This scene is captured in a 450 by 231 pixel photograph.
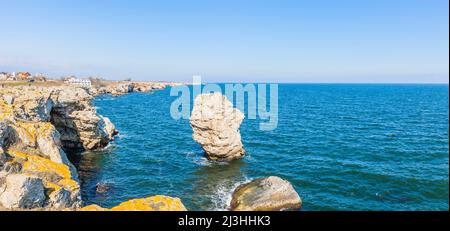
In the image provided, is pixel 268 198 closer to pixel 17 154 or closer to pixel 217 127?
pixel 217 127

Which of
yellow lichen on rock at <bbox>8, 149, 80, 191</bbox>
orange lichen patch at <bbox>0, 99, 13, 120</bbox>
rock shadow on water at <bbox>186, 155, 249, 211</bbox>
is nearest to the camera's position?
yellow lichen on rock at <bbox>8, 149, 80, 191</bbox>

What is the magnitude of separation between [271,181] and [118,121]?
62.2m

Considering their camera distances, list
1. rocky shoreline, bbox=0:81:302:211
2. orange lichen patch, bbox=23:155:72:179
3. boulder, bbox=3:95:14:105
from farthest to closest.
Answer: boulder, bbox=3:95:14:105
orange lichen patch, bbox=23:155:72:179
rocky shoreline, bbox=0:81:302:211

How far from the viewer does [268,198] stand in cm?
3334

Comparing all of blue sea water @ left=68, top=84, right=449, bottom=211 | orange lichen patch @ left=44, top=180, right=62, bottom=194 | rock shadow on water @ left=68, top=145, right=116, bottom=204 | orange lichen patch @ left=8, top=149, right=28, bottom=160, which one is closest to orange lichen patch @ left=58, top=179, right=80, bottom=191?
orange lichen patch @ left=44, top=180, right=62, bottom=194

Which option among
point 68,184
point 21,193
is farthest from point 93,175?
point 21,193

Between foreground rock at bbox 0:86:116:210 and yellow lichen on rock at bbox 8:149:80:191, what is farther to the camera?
yellow lichen on rock at bbox 8:149:80:191

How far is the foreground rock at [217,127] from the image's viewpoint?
161ft

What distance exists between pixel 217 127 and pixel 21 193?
Result: 31.0 m

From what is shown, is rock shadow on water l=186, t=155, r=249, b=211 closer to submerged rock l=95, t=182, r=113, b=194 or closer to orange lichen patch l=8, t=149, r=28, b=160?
submerged rock l=95, t=182, r=113, b=194

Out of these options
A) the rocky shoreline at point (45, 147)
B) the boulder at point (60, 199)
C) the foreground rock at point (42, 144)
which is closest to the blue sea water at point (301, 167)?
the foreground rock at point (42, 144)

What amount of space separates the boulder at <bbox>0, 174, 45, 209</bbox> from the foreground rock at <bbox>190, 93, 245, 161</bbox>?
1168 inches

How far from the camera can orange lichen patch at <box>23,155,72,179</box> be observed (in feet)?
82.6

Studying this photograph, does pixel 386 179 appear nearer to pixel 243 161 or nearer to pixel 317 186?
pixel 317 186
